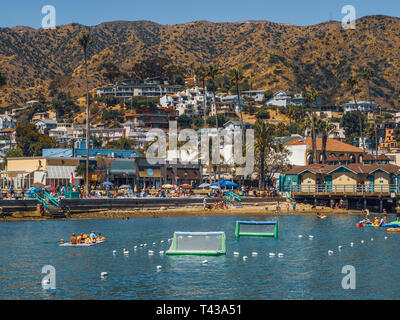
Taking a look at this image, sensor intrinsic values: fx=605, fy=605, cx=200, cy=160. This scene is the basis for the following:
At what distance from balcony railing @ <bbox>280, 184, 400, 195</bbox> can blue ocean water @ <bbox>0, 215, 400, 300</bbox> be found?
84.9 feet

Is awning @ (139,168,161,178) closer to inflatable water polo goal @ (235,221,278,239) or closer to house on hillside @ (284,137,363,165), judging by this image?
house on hillside @ (284,137,363,165)

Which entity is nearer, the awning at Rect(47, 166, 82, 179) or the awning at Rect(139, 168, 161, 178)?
the awning at Rect(47, 166, 82, 179)

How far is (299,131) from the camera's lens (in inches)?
7638

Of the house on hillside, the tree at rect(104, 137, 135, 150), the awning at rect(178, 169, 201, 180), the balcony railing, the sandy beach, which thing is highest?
the tree at rect(104, 137, 135, 150)

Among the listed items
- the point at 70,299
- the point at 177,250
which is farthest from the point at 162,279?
the point at 177,250

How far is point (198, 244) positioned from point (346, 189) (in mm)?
48152

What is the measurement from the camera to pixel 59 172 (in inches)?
4040

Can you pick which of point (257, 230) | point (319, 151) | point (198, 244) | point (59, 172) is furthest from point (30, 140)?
point (198, 244)

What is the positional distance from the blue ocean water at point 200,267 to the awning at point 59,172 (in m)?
38.5

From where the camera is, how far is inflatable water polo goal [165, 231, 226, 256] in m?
44.2

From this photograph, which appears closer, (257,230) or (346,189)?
(257,230)

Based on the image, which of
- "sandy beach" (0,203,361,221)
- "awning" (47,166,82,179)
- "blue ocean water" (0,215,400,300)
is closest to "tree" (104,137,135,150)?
"awning" (47,166,82,179)

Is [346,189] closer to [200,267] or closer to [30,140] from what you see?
[200,267]

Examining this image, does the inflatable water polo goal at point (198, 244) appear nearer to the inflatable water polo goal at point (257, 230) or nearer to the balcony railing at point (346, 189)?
the inflatable water polo goal at point (257, 230)
